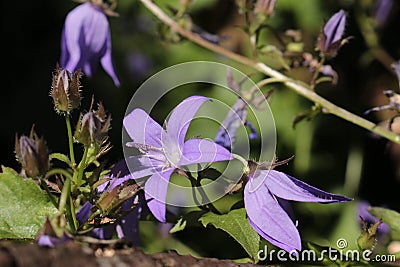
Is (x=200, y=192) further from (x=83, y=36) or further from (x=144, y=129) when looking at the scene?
(x=83, y=36)

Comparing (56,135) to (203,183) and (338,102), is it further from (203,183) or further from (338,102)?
(203,183)

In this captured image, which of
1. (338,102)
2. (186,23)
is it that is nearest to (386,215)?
(186,23)

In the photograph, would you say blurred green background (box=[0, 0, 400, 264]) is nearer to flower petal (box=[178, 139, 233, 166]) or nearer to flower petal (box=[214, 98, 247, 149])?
flower petal (box=[214, 98, 247, 149])

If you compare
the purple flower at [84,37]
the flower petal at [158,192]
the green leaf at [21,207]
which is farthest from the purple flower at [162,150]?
the purple flower at [84,37]

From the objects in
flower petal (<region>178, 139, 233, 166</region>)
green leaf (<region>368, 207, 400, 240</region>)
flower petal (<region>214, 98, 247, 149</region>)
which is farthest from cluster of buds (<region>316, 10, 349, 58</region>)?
flower petal (<region>178, 139, 233, 166</region>)

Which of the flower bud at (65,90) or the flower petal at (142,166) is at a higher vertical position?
the flower bud at (65,90)

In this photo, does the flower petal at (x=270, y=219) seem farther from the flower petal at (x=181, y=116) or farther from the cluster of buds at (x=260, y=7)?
the cluster of buds at (x=260, y=7)

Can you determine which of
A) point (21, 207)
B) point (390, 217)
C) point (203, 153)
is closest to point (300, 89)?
point (390, 217)
